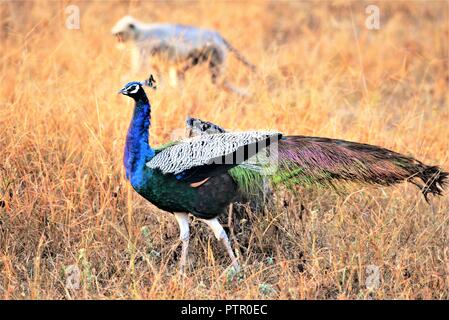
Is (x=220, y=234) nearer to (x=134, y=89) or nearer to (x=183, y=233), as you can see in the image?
(x=183, y=233)

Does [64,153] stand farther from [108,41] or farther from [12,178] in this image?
[108,41]

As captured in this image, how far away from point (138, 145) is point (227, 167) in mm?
391

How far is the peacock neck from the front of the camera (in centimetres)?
336

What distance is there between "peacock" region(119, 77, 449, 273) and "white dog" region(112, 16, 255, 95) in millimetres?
2190

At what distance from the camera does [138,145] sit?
3.39 m

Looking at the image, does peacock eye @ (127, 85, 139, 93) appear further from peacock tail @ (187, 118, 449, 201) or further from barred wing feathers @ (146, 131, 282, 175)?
peacock tail @ (187, 118, 449, 201)

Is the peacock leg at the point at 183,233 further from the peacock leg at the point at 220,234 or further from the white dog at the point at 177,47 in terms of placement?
the white dog at the point at 177,47

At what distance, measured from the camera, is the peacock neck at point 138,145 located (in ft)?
11.0

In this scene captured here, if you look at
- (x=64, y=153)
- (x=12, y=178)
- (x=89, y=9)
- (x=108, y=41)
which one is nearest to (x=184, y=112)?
(x=64, y=153)

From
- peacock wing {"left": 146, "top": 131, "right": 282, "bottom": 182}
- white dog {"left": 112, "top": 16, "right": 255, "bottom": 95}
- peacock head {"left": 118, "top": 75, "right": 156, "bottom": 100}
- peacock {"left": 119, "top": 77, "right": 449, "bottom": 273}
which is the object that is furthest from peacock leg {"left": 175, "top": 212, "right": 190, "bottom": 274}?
white dog {"left": 112, "top": 16, "right": 255, "bottom": 95}

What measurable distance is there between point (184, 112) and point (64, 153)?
0.89 meters
